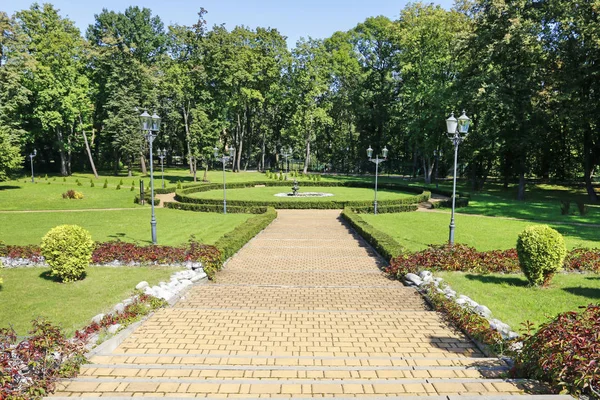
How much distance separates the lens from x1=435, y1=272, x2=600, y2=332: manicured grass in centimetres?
782

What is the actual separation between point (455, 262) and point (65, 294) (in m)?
10.5

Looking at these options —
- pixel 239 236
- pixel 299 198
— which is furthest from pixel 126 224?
pixel 299 198

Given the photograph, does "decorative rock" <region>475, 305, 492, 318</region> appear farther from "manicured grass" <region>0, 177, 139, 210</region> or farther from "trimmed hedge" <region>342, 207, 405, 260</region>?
"manicured grass" <region>0, 177, 139, 210</region>

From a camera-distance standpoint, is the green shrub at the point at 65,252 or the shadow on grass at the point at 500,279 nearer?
the green shrub at the point at 65,252

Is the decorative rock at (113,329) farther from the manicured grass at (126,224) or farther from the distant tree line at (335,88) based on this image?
the distant tree line at (335,88)

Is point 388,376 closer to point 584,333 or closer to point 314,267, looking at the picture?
point 584,333

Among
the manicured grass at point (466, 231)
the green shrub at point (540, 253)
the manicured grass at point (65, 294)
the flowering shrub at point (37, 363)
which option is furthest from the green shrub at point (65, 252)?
the green shrub at point (540, 253)

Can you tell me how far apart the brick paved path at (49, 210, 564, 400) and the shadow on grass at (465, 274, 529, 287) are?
211 centimetres

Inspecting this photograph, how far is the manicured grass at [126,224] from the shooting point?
638 inches

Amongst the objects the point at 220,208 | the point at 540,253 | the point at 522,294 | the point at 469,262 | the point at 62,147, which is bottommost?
the point at 522,294

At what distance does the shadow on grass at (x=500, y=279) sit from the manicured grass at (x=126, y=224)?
32.4 feet

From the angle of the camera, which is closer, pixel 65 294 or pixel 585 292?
pixel 65 294

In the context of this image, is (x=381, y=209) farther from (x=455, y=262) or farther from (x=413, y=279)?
(x=413, y=279)

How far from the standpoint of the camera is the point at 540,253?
9359mm
